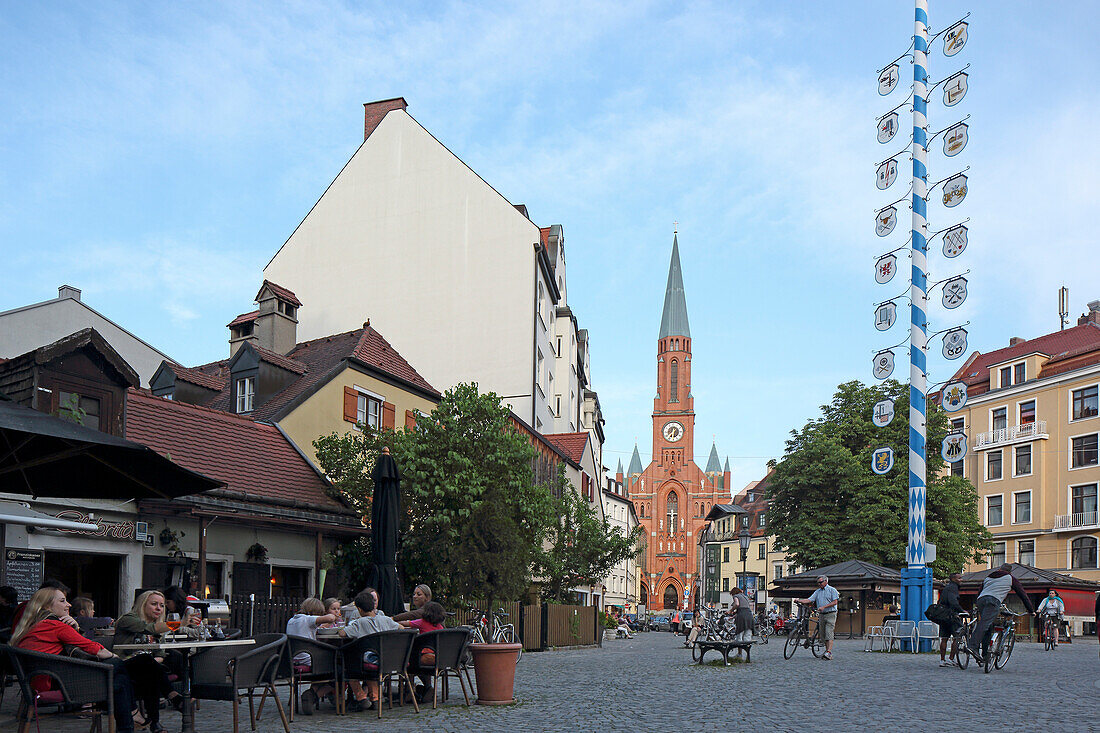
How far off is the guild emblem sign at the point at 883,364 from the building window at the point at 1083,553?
105 ft

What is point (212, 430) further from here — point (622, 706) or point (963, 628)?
point (963, 628)

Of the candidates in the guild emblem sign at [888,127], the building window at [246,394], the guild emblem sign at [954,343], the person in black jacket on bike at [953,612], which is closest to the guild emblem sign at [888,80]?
the guild emblem sign at [888,127]

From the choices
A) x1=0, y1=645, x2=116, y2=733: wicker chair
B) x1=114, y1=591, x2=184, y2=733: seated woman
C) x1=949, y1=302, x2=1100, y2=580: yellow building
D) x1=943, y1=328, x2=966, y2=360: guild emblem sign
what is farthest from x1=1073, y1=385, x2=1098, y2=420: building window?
x1=0, y1=645, x2=116, y2=733: wicker chair

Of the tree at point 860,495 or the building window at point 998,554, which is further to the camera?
the building window at point 998,554

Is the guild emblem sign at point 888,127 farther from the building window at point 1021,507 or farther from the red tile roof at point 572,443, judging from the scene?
the building window at point 1021,507

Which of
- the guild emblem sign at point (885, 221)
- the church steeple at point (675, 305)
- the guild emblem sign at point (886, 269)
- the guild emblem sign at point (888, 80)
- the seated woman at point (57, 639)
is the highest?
the church steeple at point (675, 305)

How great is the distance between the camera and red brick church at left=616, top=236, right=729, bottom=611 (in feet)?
477

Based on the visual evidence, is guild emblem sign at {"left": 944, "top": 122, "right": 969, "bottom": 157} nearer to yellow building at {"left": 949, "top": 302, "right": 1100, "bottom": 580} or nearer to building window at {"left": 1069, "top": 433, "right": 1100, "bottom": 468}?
yellow building at {"left": 949, "top": 302, "right": 1100, "bottom": 580}

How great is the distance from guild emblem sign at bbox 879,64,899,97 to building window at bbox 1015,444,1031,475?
115 ft

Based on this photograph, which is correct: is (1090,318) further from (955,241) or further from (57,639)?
(57,639)

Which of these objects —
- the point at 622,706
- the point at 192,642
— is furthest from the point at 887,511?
the point at 192,642

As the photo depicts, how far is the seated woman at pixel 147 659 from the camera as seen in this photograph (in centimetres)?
878

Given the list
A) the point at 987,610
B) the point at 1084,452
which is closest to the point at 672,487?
the point at 1084,452

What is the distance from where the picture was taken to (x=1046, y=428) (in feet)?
179
